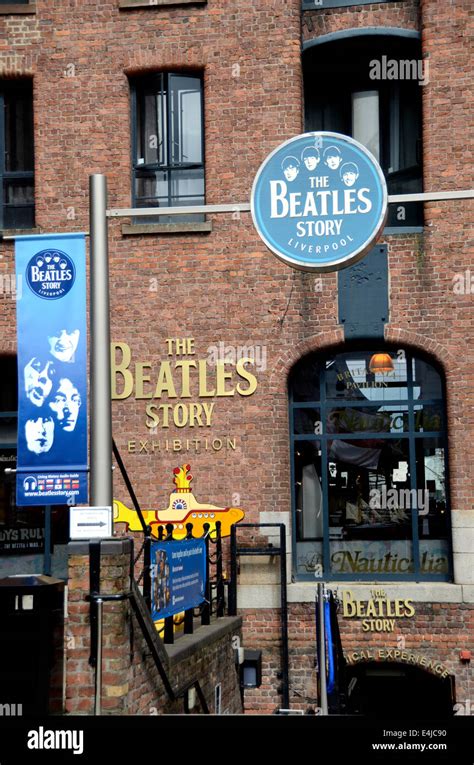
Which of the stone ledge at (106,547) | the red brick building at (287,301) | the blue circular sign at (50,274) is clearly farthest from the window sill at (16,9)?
the stone ledge at (106,547)

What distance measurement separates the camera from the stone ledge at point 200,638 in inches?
454

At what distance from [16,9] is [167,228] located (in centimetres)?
446

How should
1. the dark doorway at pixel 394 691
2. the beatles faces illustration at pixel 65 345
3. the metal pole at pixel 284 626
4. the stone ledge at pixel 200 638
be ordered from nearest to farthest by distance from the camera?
the stone ledge at pixel 200 638
the beatles faces illustration at pixel 65 345
the metal pole at pixel 284 626
the dark doorway at pixel 394 691

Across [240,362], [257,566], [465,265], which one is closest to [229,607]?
[257,566]

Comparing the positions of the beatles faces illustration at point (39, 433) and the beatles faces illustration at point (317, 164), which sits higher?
the beatles faces illustration at point (317, 164)

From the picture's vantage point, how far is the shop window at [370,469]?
669 inches

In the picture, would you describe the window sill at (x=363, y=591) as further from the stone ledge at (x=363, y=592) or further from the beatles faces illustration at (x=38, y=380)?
the beatles faces illustration at (x=38, y=380)

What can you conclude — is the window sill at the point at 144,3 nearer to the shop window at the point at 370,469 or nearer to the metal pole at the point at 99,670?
the shop window at the point at 370,469

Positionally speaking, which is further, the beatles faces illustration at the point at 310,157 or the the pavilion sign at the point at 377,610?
the the pavilion sign at the point at 377,610

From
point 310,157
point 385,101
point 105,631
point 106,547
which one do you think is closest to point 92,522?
point 106,547

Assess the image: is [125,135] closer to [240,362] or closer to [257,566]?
[240,362]

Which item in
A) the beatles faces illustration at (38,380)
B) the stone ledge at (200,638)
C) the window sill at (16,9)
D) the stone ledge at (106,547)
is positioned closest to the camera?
the stone ledge at (106,547)

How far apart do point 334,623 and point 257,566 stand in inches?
74.5

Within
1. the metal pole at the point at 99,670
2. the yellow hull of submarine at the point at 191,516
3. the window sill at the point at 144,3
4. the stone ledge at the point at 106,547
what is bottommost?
the metal pole at the point at 99,670
